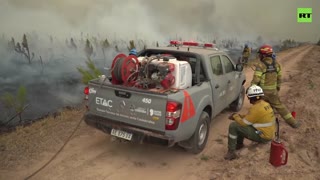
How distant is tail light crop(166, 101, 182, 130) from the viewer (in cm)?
411

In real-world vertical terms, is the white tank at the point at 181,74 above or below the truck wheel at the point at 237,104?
above

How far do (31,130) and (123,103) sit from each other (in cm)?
302

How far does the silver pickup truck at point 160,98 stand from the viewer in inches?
166

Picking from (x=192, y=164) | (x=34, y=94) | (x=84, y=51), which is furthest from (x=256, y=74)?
(x=84, y=51)

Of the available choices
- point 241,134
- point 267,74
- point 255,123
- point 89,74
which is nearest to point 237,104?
point 267,74

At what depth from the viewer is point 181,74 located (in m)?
4.94

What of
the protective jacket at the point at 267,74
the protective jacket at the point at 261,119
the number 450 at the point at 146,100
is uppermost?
the protective jacket at the point at 267,74

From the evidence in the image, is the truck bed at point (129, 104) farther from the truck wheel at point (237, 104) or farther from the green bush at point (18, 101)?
the green bush at point (18, 101)

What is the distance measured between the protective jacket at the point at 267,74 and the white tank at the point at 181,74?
1.58 m

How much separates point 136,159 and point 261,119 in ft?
7.33

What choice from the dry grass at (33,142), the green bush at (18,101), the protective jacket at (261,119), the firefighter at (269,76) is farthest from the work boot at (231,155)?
the green bush at (18,101)

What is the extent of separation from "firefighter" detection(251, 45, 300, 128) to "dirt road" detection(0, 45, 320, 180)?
366 millimetres

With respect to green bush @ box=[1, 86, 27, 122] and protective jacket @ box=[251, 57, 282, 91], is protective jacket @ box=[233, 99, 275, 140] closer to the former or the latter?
protective jacket @ box=[251, 57, 282, 91]

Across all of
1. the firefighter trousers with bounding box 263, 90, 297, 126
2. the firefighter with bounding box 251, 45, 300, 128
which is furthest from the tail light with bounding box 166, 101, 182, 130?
the firefighter trousers with bounding box 263, 90, 297, 126
